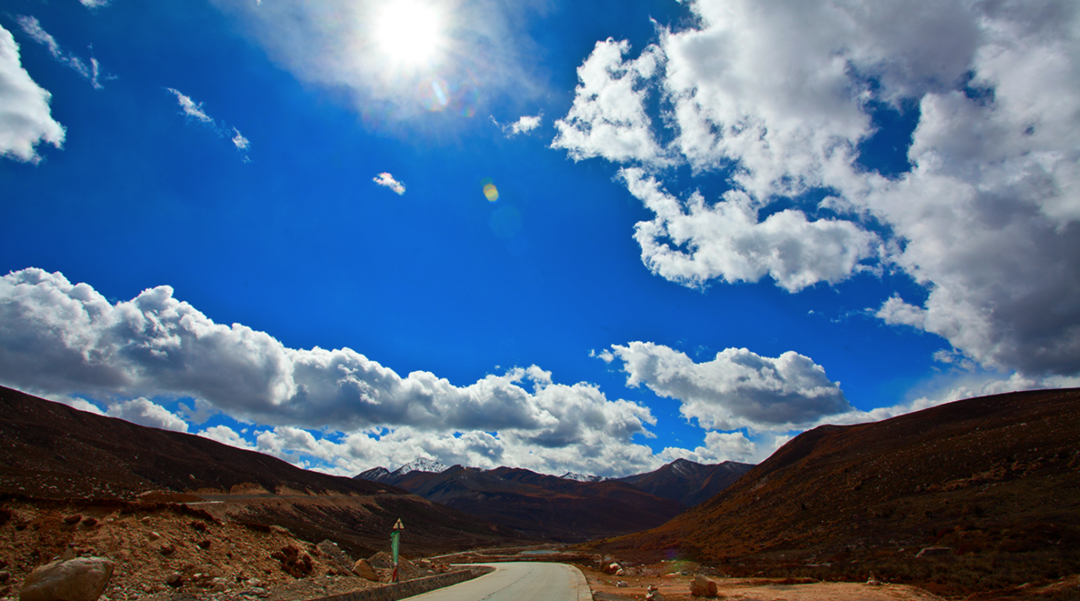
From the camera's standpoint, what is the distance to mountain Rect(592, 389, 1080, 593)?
29.3m

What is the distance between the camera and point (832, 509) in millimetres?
60906

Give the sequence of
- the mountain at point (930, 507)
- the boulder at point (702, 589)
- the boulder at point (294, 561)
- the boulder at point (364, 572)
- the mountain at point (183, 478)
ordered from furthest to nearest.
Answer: the mountain at point (183, 478), the mountain at point (930, 507), the boulder at point (702, 589), the boulder at point (364, 572), the boulder at point (294, 561)

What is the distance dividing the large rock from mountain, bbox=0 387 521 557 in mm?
41144

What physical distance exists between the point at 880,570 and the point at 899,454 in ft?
158

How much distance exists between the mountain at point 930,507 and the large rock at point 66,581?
3522 centimetres

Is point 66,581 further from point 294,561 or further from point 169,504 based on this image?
point 169,504

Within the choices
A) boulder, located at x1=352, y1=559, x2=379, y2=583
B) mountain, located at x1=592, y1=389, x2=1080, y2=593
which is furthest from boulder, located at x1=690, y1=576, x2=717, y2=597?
boulder, located at x1=352, y1=559, x2=379, y2=583

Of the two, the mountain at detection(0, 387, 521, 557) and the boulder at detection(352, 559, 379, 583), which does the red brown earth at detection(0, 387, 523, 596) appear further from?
the boulder at detection(352, 559, 379, 583)

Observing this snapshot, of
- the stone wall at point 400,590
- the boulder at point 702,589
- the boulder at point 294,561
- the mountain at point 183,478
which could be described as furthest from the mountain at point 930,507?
the mountain at point 183,478

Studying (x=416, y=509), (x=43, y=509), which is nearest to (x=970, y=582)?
(x=43, y=509)

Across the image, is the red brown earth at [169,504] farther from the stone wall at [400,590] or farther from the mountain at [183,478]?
the stone wall at [400,590]

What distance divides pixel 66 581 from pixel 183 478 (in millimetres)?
120243

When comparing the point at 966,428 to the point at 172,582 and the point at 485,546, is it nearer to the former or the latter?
the point at 172,582

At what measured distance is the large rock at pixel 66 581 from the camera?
10.2 m
